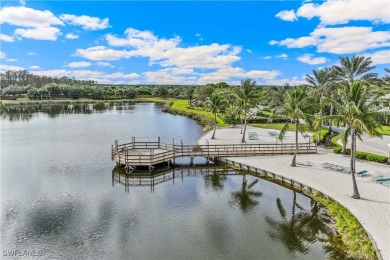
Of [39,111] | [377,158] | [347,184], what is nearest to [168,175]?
[347,184]

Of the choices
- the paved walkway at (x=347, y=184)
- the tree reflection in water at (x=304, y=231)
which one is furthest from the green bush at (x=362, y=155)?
the tree reflection in water at (x=304, y=231)

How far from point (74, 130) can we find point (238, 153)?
39.5 m

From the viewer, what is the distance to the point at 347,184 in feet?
86.2

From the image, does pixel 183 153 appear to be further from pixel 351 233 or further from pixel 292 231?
pixel 351 233

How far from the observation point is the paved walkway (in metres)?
18.6

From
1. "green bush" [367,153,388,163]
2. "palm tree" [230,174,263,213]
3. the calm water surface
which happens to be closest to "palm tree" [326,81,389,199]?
the calm water surface

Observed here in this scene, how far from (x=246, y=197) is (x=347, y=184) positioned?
Answer: 9103 millimetres

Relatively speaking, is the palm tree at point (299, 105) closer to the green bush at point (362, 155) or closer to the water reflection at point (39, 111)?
the green bush at point (362, 155)

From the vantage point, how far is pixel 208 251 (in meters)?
17.4

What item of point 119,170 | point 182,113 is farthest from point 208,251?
point 182,113

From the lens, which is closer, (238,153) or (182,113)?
(238,153)

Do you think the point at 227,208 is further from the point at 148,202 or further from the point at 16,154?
the point at 16,154

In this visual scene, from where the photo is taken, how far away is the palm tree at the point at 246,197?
24094 mm

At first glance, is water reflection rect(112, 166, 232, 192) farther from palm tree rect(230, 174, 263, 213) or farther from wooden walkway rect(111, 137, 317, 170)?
palm tree rect(230, 174, 263, 213)
